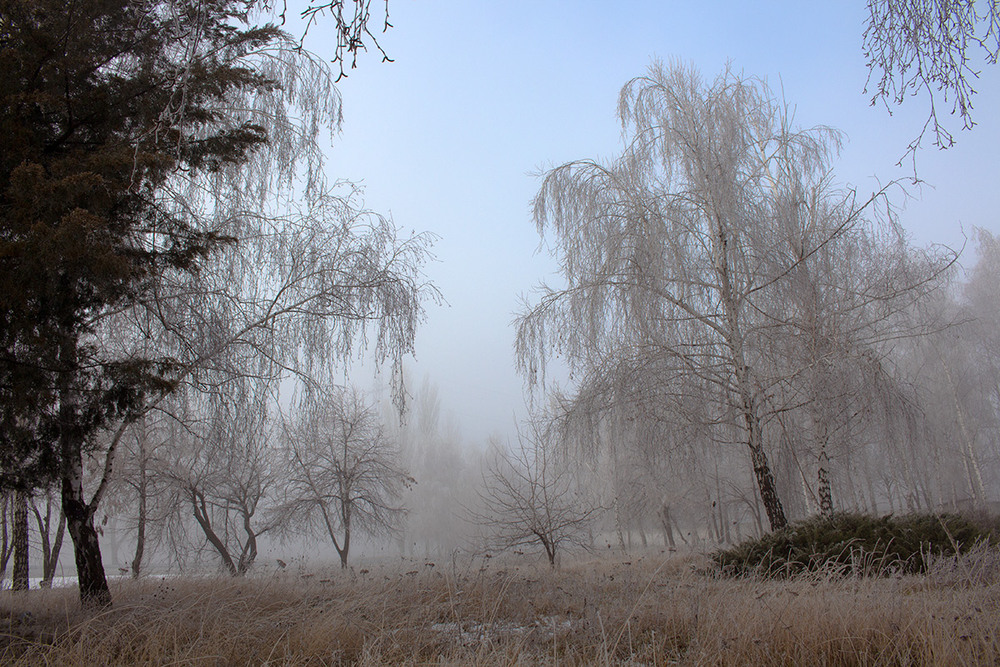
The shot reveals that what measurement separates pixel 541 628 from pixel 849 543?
164 inches

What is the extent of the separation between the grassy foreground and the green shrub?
4.06ft

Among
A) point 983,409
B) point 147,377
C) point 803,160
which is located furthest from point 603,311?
point 983,409

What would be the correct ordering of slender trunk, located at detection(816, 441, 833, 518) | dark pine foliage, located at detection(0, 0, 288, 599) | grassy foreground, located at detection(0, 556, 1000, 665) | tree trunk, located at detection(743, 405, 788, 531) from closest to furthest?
1. grassy foreground, located at detection(0, 556, 1000, 665)
2. dark pine foliage, located at detection(0, 0, 288, 599)
3. tree trunk, located at detection(743, 405, 788, 531)
4. slender trunk, located at detection(816, 441, 833, 518)

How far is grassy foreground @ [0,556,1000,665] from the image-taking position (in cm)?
301

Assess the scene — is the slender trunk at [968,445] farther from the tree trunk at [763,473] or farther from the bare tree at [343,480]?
the bare tree at [343,480]

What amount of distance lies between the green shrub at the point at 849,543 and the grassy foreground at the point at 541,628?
4.06 feet

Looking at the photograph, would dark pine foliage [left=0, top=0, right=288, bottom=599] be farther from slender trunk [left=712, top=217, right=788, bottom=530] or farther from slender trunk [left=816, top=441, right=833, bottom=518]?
slender trunk [left=816, top=441, right=833, bottom=518]

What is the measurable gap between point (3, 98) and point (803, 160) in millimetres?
10099

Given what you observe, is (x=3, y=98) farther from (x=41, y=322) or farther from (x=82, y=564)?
(x=82, y=564)

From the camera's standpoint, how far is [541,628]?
3.80 meters

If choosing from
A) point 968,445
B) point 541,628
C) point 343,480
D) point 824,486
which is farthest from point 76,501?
point 968,445

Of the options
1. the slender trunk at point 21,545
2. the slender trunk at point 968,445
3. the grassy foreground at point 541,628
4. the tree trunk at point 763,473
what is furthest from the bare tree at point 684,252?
the slender trunk at point 968,445

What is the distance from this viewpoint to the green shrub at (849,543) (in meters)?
6.03

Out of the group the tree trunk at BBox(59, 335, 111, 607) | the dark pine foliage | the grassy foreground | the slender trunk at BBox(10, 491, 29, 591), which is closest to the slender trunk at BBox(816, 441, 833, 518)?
the grassy foreground
